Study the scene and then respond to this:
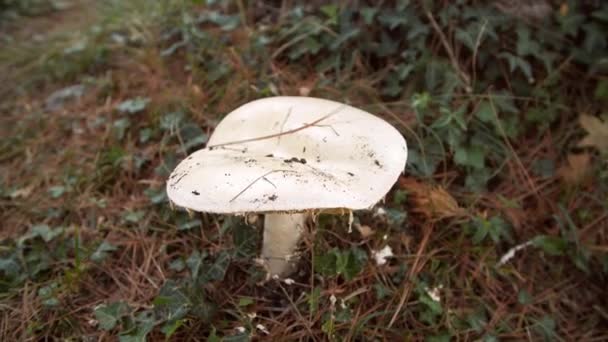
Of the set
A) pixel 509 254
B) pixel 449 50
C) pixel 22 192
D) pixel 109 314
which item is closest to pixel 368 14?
pixel 449 50

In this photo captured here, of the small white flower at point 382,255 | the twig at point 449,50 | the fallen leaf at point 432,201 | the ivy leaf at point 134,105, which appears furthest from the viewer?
the ivy leaf at point 134,105

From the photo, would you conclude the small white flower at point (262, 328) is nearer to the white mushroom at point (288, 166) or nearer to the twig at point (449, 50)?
the white mushroom at point (288, 166)

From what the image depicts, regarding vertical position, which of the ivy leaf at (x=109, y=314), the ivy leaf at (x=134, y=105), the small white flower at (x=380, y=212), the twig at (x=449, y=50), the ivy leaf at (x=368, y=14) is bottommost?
the ivy leaf at (x=109, y=314)

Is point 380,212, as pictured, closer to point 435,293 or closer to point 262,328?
point 435,293

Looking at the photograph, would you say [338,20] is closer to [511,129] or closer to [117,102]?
[511,129]

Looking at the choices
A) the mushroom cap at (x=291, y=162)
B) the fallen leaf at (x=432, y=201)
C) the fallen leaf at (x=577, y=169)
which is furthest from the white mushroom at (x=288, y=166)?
the fallen leaf at (x=577, y=169)

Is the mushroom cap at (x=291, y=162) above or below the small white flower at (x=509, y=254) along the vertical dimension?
above

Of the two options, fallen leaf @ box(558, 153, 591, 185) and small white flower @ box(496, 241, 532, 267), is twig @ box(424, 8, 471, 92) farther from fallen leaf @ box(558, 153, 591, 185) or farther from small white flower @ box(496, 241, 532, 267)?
small white flower @ box(496, 241, 532, 267)
